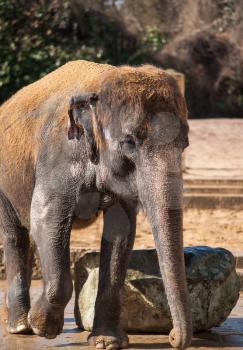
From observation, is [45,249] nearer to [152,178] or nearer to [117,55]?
[152,178]

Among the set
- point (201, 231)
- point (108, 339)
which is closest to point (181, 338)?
point (108, 339)

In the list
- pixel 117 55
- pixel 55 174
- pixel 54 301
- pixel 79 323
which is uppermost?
pixel 55 174

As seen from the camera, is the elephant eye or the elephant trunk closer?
the elephant trunk

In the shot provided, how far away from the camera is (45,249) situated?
649 centimetres

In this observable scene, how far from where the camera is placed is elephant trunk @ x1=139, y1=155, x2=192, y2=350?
5.63m

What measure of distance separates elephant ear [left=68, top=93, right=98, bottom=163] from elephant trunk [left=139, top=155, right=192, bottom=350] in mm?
458

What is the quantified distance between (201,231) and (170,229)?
23.6ft

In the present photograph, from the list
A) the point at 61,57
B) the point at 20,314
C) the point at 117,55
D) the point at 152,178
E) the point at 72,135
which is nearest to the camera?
the point at 152,178

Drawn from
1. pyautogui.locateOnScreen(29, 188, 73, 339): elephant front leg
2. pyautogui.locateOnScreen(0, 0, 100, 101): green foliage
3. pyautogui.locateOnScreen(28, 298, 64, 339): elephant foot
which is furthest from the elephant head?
pyautogui.locateOnScreen(0, 0, 100, 101): green foliage

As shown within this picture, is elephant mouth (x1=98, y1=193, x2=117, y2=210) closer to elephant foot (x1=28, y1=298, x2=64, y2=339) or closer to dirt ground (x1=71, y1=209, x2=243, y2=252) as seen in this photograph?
elephant foot (x1=28, y1=298, x2=64, y2=339)

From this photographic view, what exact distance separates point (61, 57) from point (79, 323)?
566 inches

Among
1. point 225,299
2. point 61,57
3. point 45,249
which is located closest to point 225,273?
point 225,299

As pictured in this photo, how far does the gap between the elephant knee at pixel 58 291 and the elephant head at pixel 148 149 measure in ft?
2.06

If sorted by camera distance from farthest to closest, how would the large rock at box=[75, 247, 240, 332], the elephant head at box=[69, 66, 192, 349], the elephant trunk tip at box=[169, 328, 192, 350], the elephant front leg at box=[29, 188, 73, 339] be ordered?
the large rock at box=[75, 247, 240, 332] < the elephant front leg at box=[29, 188, 73, 339] < the elephant head at box=[69, 66, 192, 349] < the elephant trunk tip at box=[169, 328, 192, 350]
